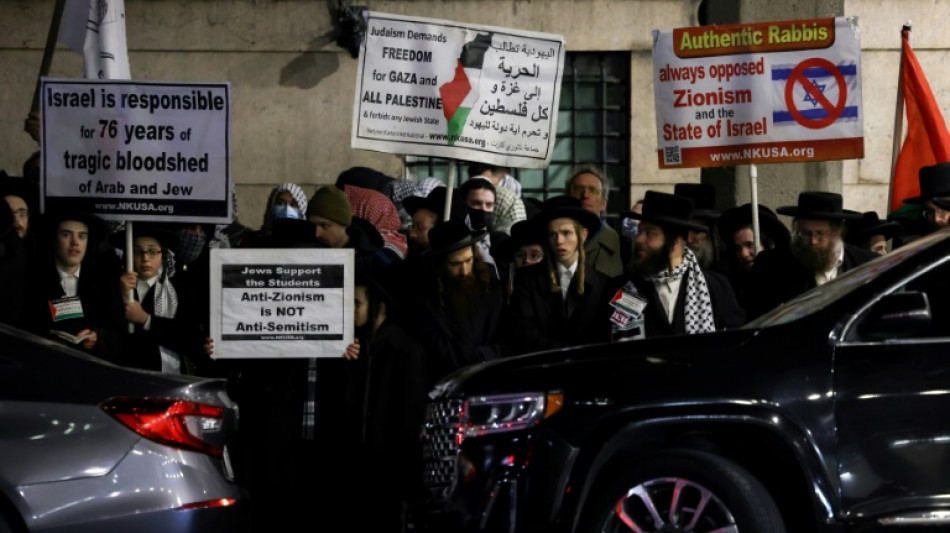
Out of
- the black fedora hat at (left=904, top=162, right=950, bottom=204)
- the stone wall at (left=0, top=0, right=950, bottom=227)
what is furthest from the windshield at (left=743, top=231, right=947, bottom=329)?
the stone wall at (left=0, top=0, right=950, bottom=227)

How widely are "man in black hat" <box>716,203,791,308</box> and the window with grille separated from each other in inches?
218

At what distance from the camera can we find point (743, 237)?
1141 cm

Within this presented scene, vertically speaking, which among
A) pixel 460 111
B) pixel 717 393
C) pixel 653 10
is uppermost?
pixel 653 10

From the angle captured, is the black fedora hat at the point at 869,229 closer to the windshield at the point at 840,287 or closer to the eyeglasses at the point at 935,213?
the eyeglasses at the point at 935,213

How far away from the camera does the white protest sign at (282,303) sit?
956 cm

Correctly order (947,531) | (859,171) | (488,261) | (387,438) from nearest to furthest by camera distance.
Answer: (947,531), (387,438), (488,261), (859,171)

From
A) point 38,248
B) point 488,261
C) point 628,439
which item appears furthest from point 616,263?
point 628,439

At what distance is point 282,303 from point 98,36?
2.71 m

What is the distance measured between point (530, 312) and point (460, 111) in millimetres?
1813

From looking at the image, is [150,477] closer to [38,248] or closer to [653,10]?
[38,248]

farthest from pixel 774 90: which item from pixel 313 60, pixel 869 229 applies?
pixel 313 60

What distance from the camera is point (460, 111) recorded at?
11.1 m

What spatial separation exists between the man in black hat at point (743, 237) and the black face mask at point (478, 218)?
1.56 m

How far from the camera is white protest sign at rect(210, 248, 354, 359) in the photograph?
9562mm
